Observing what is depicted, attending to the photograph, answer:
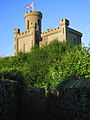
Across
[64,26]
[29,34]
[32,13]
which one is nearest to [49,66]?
[64,26]

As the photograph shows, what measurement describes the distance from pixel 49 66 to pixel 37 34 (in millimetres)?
58510

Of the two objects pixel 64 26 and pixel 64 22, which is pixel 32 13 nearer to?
pixel 64 22

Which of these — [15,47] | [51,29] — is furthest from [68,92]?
[15,47]

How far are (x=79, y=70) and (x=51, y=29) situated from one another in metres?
69.6

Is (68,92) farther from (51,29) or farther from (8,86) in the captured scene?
(51,29)

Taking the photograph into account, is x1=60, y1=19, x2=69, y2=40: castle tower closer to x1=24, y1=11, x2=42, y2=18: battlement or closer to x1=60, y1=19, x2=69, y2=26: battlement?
x1=60, y1=19, x2=69, y2=26: battlement

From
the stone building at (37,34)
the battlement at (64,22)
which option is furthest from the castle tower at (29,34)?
the battlement at (64,22)

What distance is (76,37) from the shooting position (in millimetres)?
100375

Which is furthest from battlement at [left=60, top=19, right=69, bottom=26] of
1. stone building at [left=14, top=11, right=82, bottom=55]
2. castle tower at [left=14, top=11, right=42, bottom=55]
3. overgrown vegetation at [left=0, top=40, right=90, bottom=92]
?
overgrown vegetation at [left=0, top=40, right=90, bottom=92]

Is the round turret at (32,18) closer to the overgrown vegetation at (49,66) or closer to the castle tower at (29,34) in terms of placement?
the castle tower at (29,34)

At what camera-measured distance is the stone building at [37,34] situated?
9431 cm

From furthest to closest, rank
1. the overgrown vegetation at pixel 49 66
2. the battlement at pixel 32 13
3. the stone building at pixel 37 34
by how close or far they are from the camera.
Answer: the battlement at pixel 32 13 → the stone building at pixel 37 34 → the overgrown vegetation at pixel 49 66

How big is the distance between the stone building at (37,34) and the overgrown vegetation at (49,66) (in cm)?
3456

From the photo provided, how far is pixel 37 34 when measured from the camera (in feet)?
334
